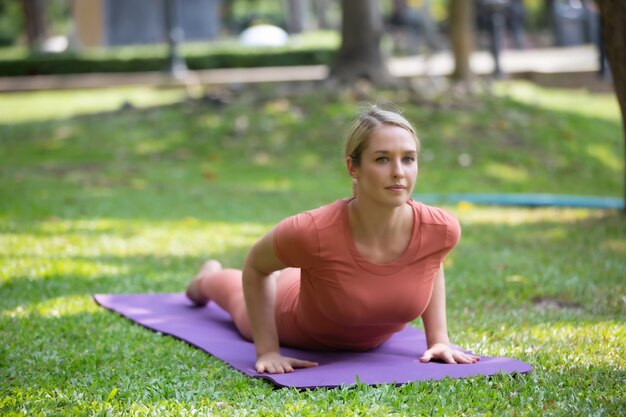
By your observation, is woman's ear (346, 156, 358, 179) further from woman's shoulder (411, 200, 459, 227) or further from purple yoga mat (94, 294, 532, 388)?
purple yoga mat (94, 294, 532, 388)

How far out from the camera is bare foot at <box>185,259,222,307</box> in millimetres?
5703

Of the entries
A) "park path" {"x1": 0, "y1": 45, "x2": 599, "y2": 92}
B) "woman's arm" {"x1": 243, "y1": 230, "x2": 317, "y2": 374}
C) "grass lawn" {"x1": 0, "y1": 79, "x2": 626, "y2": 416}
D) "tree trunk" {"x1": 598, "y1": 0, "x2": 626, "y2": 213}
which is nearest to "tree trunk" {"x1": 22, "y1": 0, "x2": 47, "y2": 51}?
"park path" {"x1": 0, "y1": 45, "x2": 599, "y2": 92}

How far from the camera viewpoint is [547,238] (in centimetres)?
833

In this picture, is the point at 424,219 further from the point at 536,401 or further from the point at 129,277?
the point at 129,277

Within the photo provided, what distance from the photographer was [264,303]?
4.44m

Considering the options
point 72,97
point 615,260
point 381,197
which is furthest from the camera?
point 72,97

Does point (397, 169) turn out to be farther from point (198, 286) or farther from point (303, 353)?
point (198, 286)

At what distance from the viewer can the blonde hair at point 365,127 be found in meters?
4.10

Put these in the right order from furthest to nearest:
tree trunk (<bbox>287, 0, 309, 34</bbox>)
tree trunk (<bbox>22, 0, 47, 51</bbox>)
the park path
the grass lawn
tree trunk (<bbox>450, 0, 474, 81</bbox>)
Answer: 1. tree trunk (<bbox>287, 0, 309, 34</bbox>)
2. tree trunk (<bbox>22, 0, 47, 51</bbox>)
3. the park path
4. tree trunk (<bbox>450, 0, 474, 81</bbox>)
5. the grass lawn

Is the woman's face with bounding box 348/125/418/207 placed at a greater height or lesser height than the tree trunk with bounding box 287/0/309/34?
greater

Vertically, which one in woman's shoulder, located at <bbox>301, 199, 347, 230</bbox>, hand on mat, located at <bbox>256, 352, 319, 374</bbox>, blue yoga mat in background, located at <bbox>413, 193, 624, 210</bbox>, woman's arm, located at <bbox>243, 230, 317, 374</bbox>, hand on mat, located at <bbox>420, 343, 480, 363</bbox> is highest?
woman's shoulder, located at <bbox>301, 199, 347, 230</bbox>

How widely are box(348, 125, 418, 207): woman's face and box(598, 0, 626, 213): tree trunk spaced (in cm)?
435

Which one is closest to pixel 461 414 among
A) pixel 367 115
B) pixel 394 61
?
pixel 367 115

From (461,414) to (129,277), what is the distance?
3.55m
